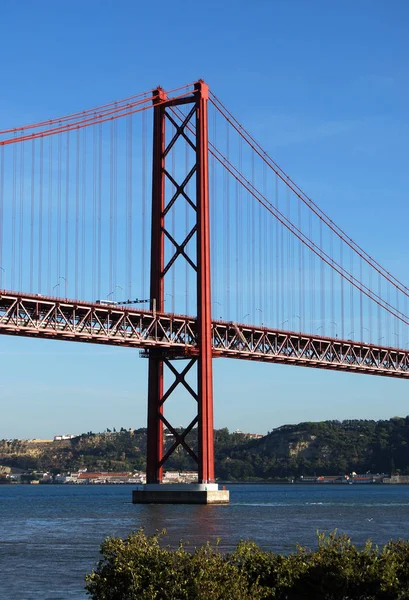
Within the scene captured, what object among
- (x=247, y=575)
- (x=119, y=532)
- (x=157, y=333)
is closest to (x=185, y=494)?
(x=157, y=333)

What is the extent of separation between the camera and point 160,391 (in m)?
62.6

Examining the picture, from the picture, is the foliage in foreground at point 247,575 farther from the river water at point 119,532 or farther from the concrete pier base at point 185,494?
the concrete pier base at point 185,494

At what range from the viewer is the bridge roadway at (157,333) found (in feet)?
183

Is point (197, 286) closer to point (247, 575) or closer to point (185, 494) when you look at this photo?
point (185, 494)

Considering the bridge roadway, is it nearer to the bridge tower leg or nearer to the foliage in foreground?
the bridge tower leg

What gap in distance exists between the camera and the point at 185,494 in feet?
196

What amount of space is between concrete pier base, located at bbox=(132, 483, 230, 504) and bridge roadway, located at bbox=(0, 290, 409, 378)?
21.7 feet

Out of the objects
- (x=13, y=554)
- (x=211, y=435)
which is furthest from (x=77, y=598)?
(x=211, y=435)

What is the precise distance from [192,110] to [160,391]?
1524cm

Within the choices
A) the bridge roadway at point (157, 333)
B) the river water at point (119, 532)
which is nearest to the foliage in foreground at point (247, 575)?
the river water at point (119, 532)

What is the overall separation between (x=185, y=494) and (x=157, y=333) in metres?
8.46

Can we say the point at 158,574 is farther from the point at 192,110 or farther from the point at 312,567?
the point at 192,110

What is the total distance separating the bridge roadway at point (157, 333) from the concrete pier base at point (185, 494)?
6.60m

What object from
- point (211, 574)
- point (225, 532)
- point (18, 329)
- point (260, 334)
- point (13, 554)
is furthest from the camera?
point (260, 334)
